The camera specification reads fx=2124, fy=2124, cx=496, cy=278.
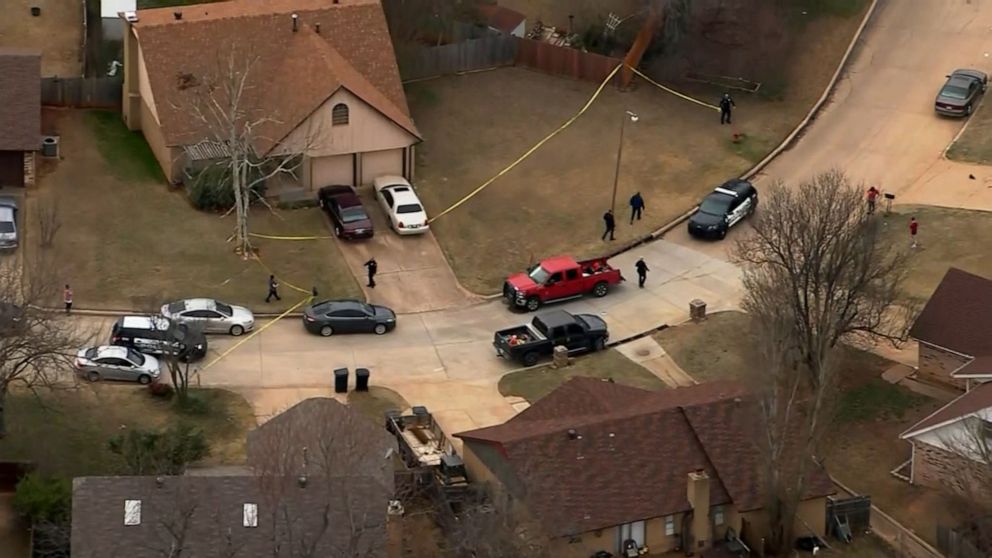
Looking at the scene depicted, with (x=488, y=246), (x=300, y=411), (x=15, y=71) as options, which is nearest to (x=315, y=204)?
(x=488, y=246)

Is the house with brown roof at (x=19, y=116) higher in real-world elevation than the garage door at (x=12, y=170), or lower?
higher

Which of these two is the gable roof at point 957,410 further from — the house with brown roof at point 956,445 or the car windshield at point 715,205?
the car windshield at point 715,205

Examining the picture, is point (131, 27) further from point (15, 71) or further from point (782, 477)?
point (782, 477)

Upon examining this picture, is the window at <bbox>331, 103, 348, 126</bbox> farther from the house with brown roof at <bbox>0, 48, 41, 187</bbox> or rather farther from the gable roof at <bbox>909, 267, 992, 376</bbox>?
the gable roof at <bbox>909, 267, 992, 376</bbox>

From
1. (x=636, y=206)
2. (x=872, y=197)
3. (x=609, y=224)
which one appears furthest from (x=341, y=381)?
(x=872, y=197)

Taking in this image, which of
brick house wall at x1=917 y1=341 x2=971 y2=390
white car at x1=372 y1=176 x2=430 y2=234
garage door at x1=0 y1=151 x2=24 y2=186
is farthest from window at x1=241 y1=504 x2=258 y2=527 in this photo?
garage door at x1=0 y1=151 x2=24 y2=186

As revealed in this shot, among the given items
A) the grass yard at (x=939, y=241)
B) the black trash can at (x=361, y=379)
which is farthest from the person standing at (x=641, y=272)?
the black trash can at (x=361, y=379)

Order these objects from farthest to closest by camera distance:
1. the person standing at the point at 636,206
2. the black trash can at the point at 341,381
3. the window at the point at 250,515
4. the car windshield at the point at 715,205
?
1. the person standing at the point at 636,206
2. the car windshield at the point at 715,205
3. the black trash can at the point at 341,381
4. the window at the point at 250,515
